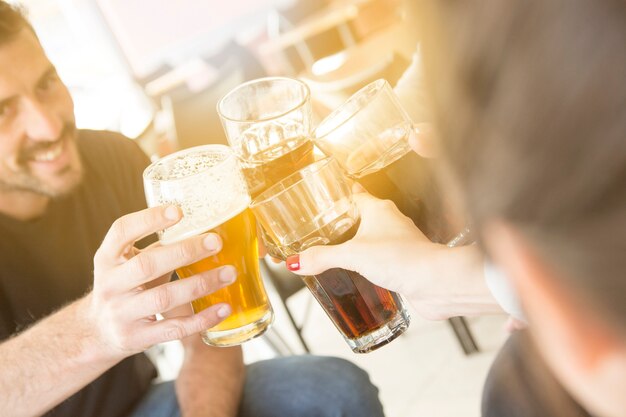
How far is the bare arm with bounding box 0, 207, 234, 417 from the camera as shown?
877 millimetres

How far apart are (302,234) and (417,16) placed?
→ 1.90ft

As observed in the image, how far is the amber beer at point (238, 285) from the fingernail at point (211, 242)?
5cm

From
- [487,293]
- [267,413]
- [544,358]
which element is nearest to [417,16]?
[544,358]

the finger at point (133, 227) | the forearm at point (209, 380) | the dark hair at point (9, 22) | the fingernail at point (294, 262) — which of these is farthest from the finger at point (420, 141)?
the dark hair at point (9, 22)

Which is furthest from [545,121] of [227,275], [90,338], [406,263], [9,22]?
[9,22]

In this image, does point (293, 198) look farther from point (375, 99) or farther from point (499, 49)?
point (499, 49)

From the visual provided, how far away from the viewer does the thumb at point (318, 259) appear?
0.86 meters

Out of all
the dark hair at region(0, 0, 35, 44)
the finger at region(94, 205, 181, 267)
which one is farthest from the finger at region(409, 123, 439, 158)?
the dark hair at region(0, 0, 35, 44)

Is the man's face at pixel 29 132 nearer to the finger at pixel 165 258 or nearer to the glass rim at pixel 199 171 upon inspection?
the glass rim at pixel 199 171

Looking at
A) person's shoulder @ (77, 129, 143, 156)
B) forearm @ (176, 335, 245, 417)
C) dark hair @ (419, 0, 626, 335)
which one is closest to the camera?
dark hair @ (419, 0, 626, 335)

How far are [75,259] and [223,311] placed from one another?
709 mm

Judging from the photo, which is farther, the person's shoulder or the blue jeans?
the person's shoulder

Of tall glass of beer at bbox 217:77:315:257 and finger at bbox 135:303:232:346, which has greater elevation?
tall glass of beer at bbox 217:77:315:257

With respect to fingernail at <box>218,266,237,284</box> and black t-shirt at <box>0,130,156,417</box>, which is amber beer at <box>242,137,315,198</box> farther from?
black t-shirt at <box>0,130,156,417</box>
